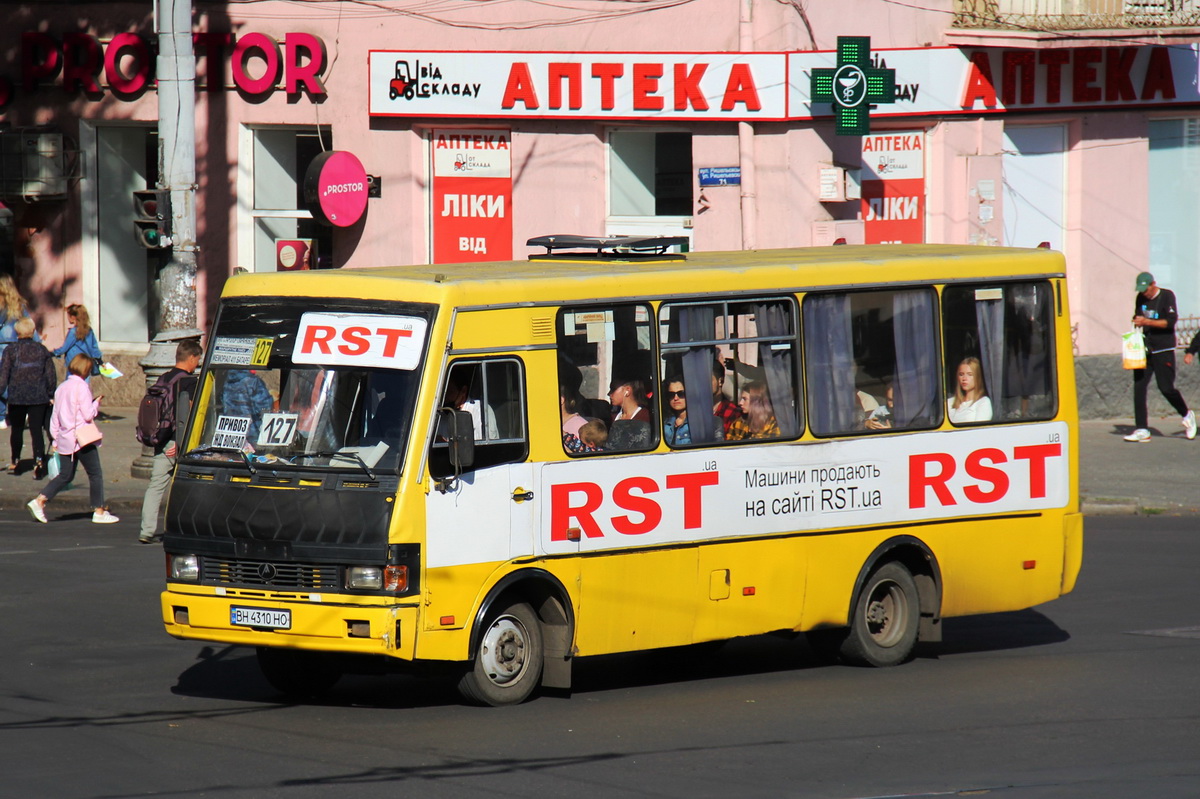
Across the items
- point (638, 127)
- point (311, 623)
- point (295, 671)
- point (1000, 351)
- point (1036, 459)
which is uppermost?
point (638, 127)

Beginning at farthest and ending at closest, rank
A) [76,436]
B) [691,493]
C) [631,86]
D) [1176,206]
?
[1176,206]
[631,86]
[76,436]
[691,493]

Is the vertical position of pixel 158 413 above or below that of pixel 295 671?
above

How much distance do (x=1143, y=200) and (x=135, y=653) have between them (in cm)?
1730

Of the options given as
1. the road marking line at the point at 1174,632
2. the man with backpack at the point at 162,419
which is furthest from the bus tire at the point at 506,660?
the man with backpack at the point at 162,419

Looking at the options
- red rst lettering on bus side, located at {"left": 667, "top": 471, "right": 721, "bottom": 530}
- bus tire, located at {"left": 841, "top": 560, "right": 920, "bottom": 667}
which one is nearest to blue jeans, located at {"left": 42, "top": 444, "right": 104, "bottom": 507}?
red rst lettering on bus side, located at {"left": 667, "top": 471, "right": 721, "bottom": 530}

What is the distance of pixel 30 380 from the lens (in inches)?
747

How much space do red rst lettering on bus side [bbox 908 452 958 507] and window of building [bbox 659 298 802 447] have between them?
0.89 meters

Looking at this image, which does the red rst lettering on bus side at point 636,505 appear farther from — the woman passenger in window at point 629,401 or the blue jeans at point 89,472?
the blue jeans at point 89,472

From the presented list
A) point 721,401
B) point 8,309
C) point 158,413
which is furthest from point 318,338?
point 8,309

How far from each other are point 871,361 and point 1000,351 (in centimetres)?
105

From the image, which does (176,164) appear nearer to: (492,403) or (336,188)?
(336,188)

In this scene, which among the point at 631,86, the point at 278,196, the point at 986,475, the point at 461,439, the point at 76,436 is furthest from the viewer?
the point at 278,196

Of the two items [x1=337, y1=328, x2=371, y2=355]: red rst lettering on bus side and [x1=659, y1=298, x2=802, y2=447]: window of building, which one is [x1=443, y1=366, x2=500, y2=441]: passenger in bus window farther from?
[x1=659, y1=298, x2=802, y2=447]: window of building

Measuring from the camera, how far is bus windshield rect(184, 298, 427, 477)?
916 cm
